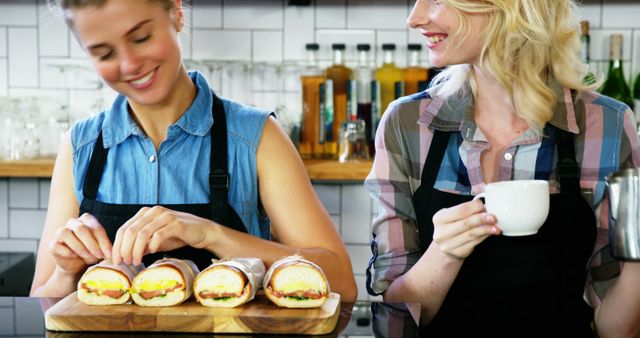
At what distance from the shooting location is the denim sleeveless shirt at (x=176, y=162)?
1.90 meters

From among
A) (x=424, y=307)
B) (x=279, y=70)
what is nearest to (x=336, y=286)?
(x=424, y=307)

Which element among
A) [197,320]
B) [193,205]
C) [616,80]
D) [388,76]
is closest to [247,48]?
[388,76]

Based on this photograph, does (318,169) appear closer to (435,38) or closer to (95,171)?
(95,171)

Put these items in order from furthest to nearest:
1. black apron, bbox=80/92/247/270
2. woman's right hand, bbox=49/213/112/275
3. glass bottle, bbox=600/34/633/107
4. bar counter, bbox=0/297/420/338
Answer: glass bottle, bbox=600/34/633/107 → black apron, bbox=80/92/247/270 → woman's right hand, bbox=49/213/112/275 → bar counter, bbox=0/297/420/338

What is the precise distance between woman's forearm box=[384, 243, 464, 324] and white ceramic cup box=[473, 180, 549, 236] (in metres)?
0.21

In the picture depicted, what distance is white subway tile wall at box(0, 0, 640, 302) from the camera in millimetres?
3693

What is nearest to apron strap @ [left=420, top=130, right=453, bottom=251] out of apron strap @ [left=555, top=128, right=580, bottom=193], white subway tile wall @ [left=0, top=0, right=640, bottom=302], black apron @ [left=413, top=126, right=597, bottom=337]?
black apron @ [left=413, top=126, right=597, bottom=337]

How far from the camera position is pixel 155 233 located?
4.99 ft

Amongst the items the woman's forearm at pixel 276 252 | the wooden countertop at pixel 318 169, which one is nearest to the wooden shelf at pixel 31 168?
the wooden countertop at pixel 318 169

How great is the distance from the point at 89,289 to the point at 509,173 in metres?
0.89

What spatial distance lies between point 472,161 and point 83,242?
2.62ft

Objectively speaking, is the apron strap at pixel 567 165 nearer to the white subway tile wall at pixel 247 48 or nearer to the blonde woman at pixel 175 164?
the blonde woman at pixel 175 164

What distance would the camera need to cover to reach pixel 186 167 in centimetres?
191

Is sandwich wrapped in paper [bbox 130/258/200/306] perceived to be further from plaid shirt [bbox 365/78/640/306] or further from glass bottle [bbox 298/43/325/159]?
glass bottle [bbox 298/43/325/159]
